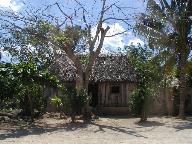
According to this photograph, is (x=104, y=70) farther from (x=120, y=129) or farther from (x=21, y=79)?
(x=120, y=129)

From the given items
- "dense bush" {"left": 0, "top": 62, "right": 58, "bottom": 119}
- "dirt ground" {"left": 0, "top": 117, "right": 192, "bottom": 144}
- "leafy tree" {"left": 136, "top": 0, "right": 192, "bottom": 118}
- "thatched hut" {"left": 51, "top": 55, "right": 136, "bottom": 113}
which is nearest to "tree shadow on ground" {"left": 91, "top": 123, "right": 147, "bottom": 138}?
"dirt ground" {"left": 0, "top": 117, "right": 192, "bottom": 144}

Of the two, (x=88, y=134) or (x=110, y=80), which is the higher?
(x=110, y=80)

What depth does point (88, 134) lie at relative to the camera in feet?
56.2

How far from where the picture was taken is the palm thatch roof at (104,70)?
97.7ft

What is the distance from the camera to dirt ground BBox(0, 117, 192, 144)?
1514 centimetres

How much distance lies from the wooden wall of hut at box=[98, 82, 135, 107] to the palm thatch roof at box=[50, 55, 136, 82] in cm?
80

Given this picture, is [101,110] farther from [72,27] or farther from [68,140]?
[68,140]

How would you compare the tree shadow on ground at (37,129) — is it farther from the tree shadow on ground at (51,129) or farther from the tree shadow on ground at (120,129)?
the tree shadow on ground at (120,129)

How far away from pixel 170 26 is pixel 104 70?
6.82m

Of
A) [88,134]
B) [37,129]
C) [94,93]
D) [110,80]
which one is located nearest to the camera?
[88,134]

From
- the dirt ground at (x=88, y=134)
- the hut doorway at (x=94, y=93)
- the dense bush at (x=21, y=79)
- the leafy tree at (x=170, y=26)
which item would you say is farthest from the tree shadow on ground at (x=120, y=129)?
the hut doorway at (x=94, y=93)

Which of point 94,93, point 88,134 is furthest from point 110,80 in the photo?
point 88,134

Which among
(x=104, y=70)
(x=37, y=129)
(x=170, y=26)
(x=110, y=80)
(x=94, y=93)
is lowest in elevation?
(x=37, y=129)

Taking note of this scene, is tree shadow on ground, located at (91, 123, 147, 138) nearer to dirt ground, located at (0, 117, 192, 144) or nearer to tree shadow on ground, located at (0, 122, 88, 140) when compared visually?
dirt ground, located at (0, 117, 192, 144)
